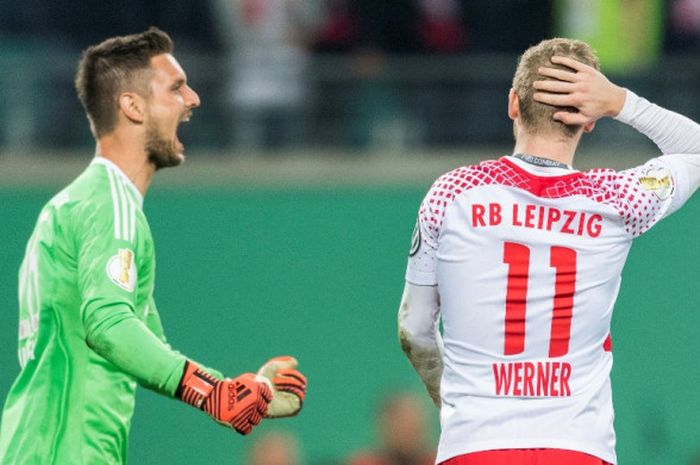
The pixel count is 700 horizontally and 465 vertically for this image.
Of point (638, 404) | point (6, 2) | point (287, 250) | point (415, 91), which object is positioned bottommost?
point (638, 404)

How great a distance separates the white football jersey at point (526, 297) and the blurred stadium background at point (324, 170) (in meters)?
5.41

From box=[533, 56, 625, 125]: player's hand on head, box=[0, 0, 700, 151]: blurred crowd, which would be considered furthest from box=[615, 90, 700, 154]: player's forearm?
box=[0, 0, 700, 151]: blurred crowd

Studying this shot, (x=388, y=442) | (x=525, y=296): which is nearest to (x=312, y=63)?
(x=388, y=442)

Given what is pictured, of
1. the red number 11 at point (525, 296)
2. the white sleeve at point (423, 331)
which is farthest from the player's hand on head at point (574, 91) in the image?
the white sleeve at point (423, 331)

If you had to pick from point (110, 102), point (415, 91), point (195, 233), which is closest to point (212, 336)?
point (195, 233)

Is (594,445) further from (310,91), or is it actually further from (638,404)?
(310,91)

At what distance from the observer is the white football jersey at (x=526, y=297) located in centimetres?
417

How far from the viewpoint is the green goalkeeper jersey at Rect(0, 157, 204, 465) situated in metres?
4.71

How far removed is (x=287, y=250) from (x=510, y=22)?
2.41 metres

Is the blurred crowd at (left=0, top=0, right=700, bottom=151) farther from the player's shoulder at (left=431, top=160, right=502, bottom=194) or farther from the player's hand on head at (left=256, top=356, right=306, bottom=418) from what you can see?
the player's shoulder at (left=431, top=160, right=502, bottom=194)

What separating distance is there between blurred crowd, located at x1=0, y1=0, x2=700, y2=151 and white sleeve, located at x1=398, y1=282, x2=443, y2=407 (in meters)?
5.77

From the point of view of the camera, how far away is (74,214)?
4.77 meters

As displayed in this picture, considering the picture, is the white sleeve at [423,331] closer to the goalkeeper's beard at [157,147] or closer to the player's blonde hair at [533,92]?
the player's blonde hair at [533,92]

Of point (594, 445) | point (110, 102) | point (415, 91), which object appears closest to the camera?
point (594, 445)
